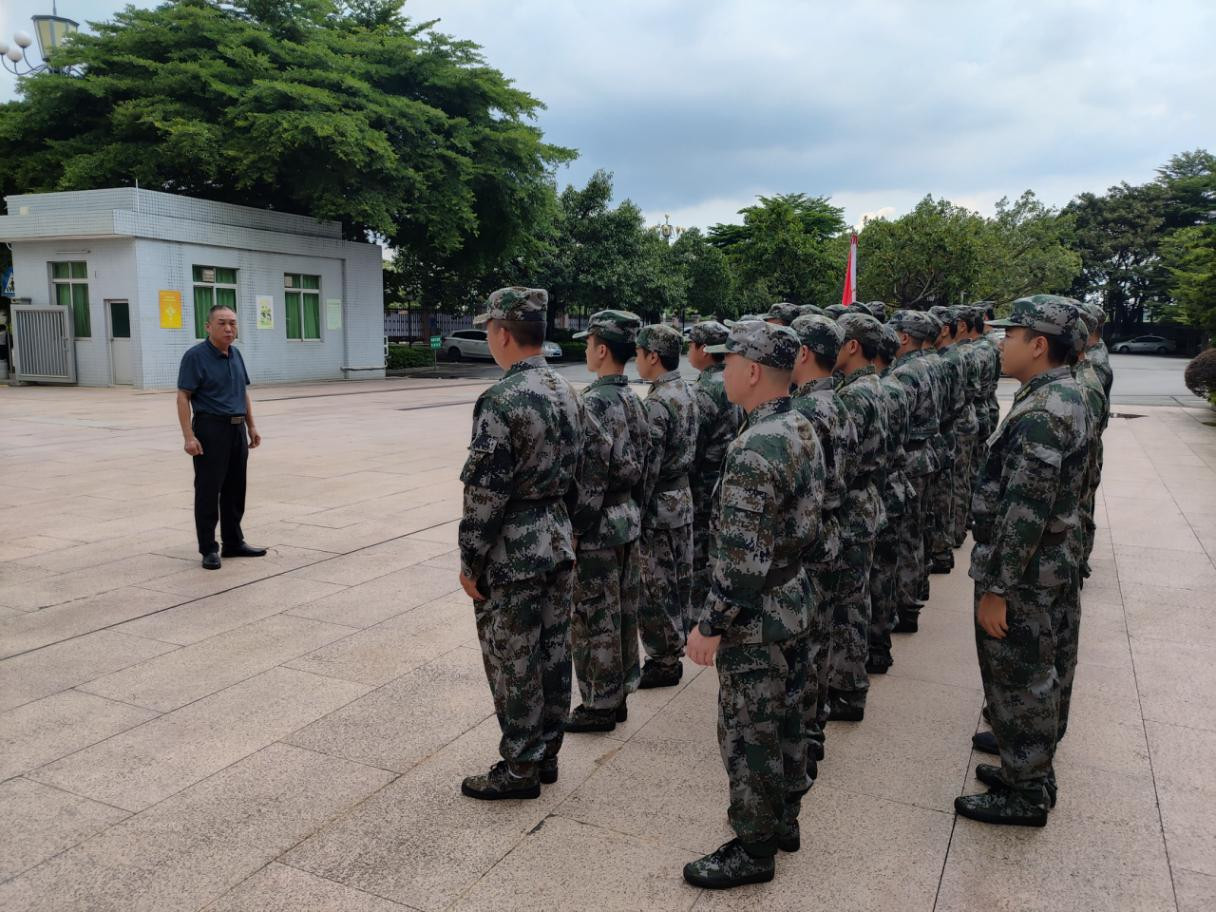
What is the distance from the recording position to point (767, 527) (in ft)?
8.51

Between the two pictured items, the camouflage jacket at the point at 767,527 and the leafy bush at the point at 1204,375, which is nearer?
the camouflage jacket at the point at 767,527

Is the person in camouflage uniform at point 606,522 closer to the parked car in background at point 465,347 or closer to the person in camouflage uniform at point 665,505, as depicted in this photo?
the person in camouflage uniform at point 665,505

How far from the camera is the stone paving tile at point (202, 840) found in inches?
110

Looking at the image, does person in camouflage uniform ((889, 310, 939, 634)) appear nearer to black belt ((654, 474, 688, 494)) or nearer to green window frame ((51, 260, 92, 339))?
black belt ((654, 474, 688, 494))

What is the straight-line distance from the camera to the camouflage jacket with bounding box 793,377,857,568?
306 cm

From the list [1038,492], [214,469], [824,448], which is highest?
[824,448]

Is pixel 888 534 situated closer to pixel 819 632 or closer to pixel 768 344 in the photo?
pixel 819 632

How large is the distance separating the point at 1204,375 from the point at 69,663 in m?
19.7

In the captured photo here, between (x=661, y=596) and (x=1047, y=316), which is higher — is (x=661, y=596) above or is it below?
below

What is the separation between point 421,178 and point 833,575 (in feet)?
70.9

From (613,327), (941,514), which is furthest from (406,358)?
(613,327)

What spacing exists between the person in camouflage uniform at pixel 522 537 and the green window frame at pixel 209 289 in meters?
19.5

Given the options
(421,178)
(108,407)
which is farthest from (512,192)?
(108,407)

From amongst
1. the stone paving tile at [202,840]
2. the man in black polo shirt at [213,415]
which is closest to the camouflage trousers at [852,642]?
the stone paving tile at [202,840]
